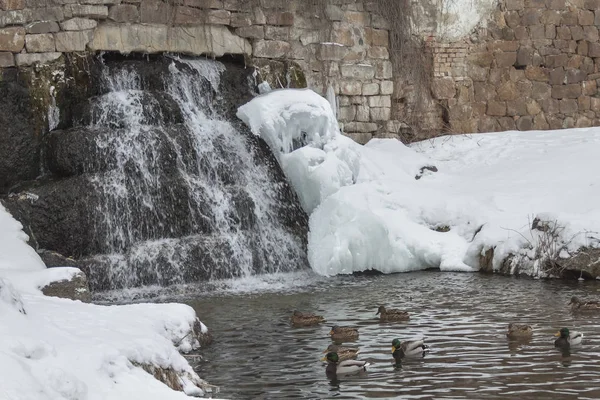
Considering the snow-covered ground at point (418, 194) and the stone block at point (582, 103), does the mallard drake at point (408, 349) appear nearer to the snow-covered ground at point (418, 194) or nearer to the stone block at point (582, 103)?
the snow-covered ground at point (418, 194)

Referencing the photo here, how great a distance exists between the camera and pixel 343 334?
8781 mm

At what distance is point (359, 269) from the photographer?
43.0 feet

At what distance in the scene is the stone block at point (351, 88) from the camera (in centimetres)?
1602

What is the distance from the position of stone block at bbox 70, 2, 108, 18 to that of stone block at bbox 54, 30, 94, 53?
211mm

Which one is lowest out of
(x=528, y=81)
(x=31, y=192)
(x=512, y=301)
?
(x=512, y=301)

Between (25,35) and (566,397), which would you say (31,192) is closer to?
(25,35)

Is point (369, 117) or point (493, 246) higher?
point (369, 117)

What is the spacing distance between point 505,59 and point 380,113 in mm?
2535

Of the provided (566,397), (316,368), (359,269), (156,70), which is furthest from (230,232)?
(566,397)

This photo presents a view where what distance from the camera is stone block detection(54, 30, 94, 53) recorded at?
13.3 metres

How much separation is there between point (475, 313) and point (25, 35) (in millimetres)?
6585

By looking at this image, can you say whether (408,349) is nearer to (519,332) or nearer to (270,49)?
(519,332)

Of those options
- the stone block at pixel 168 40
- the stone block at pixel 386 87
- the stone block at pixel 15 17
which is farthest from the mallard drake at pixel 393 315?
the stone block at pixel 386 87

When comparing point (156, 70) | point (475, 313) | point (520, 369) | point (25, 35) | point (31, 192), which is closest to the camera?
point (520, 369)
